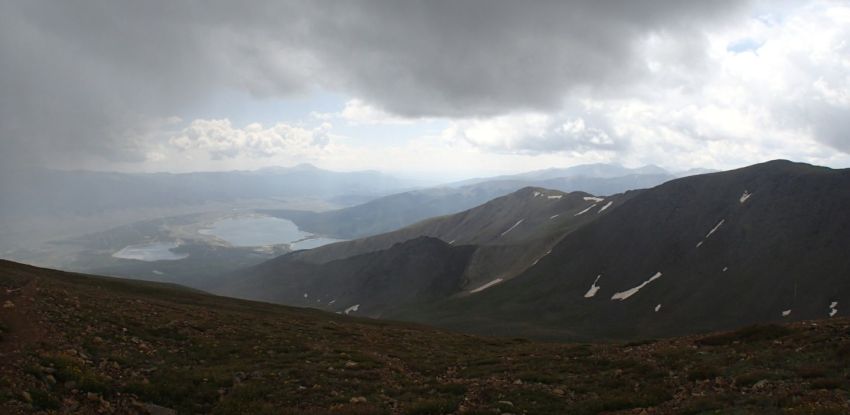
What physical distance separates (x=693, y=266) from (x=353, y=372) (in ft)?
483

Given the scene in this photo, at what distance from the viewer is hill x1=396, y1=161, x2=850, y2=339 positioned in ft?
385

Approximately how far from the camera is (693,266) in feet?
465

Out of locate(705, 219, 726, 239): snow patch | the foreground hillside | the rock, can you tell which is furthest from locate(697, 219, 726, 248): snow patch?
the rock

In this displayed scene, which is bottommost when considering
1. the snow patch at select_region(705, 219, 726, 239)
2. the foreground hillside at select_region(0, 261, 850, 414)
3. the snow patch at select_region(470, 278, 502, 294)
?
the snow patch at select_region(470, 278, 502, 294)

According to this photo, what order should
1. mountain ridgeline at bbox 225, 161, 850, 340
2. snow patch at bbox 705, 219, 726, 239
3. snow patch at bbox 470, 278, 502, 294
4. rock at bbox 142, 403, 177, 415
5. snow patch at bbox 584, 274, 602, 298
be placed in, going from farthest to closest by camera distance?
1. snow patch at bbox 470, 278, 502, 294
2. snow patch at bbox 705, 219, 726, 239
3. snow patch at bbox 584, 274, 602, 298
4. mountain ridgeline at bbox 225, 161, 850, 340
5. rock at bbox 142, 403, 177, 415

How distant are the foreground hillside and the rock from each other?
0.12 metres

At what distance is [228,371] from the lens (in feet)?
71.0

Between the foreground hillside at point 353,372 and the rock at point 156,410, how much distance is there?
115 mm

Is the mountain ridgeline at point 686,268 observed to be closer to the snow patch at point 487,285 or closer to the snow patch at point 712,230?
the snow patch at point 712,230

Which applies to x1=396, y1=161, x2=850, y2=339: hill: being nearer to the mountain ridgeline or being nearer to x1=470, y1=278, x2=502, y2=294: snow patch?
the mountain ridgeline

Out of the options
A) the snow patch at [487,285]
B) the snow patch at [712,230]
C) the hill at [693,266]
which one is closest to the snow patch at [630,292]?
the hill at [693,266]

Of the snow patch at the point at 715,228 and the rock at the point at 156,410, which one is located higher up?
the snow patch at the point at 715,228

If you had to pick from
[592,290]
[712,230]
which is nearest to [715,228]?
[712,230]

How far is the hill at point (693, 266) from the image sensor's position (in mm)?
117375
